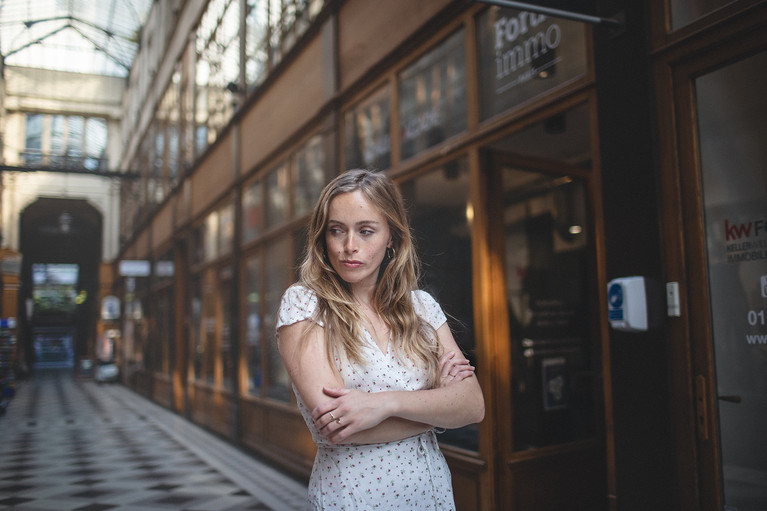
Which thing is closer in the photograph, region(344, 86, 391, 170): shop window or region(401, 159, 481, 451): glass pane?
region(401, 159, 481, 451): glass pane

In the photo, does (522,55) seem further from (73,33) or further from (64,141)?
(64,141)

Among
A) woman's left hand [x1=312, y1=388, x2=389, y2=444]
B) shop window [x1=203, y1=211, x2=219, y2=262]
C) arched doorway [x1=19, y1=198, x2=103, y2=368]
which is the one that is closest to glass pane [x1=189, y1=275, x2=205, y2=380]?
shop window [x1=203, y1=211, x2=219, y2=262]

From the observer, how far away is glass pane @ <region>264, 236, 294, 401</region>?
22.9ft

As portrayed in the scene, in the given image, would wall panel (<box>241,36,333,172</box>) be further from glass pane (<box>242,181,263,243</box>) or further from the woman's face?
the woman's face

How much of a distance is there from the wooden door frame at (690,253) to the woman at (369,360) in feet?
4.88

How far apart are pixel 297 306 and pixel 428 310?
33 centimetres

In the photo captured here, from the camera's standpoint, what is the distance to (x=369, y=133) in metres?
5.30

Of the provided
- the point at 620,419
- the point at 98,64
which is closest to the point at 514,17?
the point at 620,419

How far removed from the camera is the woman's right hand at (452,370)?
4.55ft

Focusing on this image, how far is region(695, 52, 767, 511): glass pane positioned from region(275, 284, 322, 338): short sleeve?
5.93ft

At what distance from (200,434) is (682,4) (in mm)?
8829

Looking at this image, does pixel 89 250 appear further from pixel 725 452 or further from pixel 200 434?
pixel 725 452

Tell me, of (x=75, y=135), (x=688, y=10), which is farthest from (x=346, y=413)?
(x=75, y=135)

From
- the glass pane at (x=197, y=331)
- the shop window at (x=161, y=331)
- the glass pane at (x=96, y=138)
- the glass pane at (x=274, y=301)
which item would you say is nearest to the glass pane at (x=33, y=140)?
the glass pane at (x=96, y=138)
